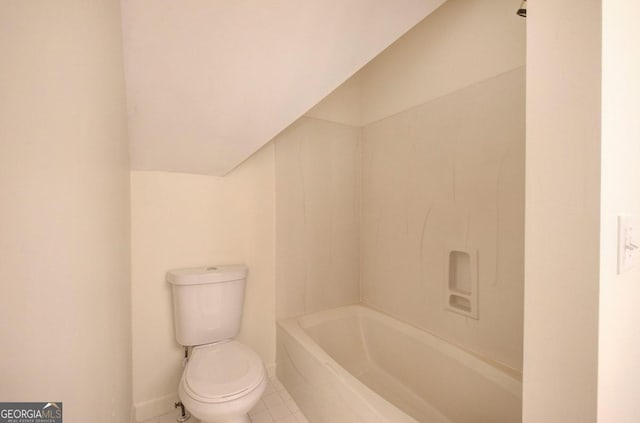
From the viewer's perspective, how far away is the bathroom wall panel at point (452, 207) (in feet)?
4.28

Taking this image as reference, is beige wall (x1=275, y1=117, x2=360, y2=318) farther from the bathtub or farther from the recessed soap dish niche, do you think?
the recessed soap dish niche

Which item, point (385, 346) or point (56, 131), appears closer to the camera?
point (56, 131)

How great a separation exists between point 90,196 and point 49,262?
0.81 feet

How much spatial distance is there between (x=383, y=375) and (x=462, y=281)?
2.88ft

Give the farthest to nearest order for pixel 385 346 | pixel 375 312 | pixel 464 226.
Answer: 1. pixel 375 312
2. pixel 385 346
3. pixel 464 226

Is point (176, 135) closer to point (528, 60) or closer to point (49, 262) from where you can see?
point (49, 262)

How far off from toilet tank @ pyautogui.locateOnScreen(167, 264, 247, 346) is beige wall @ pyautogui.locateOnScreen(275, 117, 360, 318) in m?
0.40

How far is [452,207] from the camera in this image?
1561mm

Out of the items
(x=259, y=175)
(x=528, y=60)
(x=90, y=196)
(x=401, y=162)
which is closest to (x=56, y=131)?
(x=90, y=196)

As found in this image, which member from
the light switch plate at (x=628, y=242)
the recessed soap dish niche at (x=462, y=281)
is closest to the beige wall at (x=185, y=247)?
the recessed soap dish niche at (x=462, y=281)

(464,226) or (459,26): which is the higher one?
(459,26)

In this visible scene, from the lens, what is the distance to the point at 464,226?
150 cm

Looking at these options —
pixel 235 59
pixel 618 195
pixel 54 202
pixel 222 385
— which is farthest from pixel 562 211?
pixel 222 385

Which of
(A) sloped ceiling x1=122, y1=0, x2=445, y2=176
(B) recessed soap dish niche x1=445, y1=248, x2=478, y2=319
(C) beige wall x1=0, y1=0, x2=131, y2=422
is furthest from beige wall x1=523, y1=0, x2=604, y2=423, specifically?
(B) recessed soap dish niche x1=445, y1=248, x2=478, y2=319
